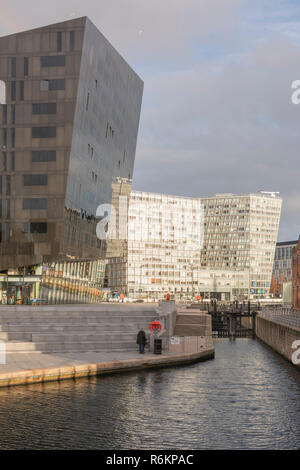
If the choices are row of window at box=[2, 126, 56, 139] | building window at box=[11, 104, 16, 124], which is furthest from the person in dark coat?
building window at box=[11, 104, 16, 124]

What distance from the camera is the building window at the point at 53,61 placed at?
5862 centimetres

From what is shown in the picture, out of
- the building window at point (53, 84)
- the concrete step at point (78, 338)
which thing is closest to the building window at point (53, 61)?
the building window at point (53, 84)

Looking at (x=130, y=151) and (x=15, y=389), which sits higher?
(x=130, y=151)

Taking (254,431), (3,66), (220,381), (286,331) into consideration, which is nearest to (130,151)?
(3,66)

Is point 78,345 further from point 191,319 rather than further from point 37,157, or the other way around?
point 191,319

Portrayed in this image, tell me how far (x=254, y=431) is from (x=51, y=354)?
1676 cm

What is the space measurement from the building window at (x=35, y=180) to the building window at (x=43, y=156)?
1.61m

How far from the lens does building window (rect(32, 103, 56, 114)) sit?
193ft

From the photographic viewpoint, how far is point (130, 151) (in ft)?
278

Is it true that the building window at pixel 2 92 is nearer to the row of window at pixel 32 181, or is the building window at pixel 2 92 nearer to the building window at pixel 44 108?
the building window at pixel 44 108

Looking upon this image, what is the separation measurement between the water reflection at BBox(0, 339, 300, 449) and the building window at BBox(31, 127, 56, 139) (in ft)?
107
